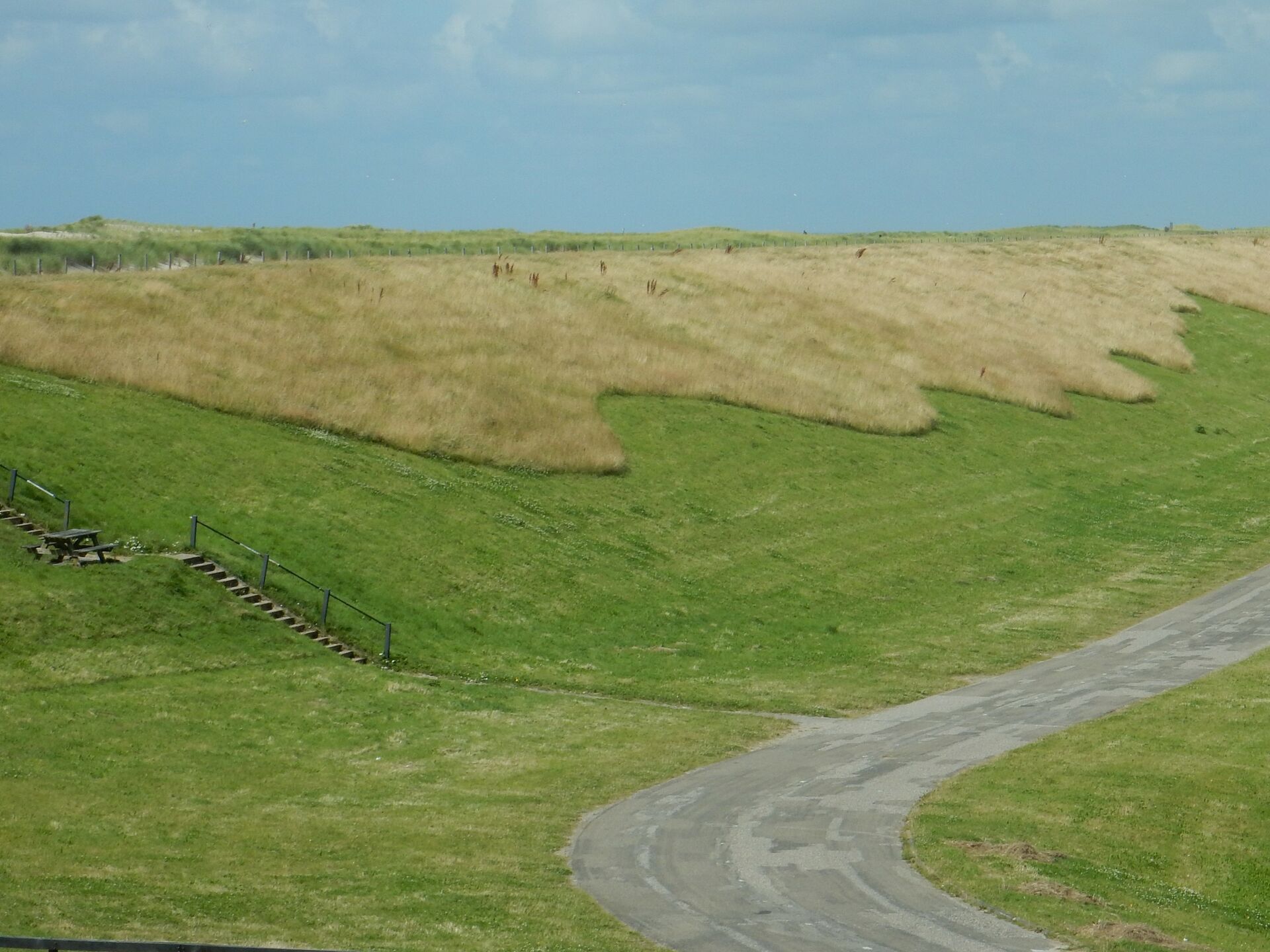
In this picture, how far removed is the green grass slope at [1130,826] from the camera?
83.3 feet

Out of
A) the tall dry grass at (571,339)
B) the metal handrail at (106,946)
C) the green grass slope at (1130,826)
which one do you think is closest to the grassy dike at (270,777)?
the metal handrail at (106,946)

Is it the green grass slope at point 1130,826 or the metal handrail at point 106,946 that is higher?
the metal handrail at point 106,946

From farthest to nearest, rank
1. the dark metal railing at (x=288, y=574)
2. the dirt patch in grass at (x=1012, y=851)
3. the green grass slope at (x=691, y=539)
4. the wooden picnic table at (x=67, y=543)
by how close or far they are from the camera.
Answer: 1. the green grass slope at (x=691, y=539)
2. the dark metal railing at (x=288, y=574)
3. the wooden picnic table at (x=67, y=543)
4. the dirt patch in grass at (x=1012, y=851)

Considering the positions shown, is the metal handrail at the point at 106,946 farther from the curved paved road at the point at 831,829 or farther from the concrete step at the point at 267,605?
the concrete step at the point at 267,605

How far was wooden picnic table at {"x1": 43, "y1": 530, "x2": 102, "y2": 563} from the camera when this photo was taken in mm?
40656

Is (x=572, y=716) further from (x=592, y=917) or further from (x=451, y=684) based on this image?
(x=592, y=917)

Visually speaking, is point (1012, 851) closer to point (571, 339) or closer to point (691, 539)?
point (691, 539)

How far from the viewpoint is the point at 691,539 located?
57938mm

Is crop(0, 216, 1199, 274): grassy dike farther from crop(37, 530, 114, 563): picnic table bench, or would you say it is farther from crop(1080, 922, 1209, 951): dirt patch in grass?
crop(1080, 922, 1209, 951): dirt patch in grass

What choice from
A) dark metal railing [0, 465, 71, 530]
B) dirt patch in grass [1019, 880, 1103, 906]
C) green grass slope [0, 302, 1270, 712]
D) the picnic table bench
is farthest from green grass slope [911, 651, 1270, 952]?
dark metal railing [0, 465, 71, 530]

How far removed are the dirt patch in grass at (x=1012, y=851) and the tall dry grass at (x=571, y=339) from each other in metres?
34.1

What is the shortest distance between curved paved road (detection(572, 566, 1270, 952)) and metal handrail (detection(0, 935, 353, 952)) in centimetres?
758


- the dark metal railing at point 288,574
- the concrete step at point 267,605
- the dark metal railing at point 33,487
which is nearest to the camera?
the concrete step at point 267,605

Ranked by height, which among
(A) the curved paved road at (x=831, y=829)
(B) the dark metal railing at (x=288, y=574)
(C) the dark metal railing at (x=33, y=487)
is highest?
(C) the dark metal railing at (x=33, y=487)
